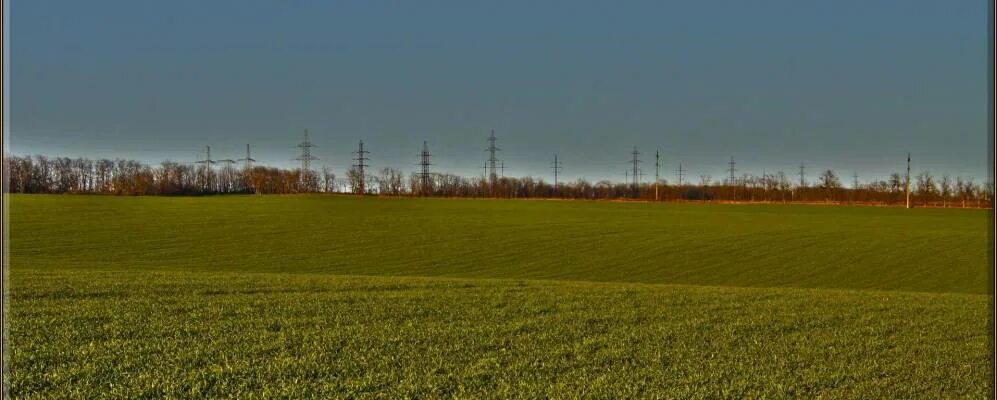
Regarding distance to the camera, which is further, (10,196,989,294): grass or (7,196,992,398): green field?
(10,196,989,294): grass

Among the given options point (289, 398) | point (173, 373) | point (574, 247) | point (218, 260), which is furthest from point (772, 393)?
point (574, 247)

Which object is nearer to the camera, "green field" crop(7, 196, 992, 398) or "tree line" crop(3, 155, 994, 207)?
"green field" crop(7, 196, 992, 398)

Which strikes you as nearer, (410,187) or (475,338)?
(475,338)

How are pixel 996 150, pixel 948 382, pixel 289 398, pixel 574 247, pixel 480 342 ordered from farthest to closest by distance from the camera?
pixel 574 247 < pixel 480 342 < pixel 948 382 < pixel 289 398 < pixel 996 150

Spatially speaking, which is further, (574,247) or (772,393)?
(574,247)

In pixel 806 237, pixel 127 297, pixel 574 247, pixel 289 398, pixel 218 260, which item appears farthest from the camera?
pixel 806 237

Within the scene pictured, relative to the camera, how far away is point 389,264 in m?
24.6

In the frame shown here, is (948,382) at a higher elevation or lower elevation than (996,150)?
lower

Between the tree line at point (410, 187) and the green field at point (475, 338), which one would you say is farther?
the tree line at point (410, 187)

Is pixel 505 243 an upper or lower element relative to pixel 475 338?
lower

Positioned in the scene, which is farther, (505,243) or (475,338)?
(505,243)

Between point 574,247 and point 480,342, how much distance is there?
77.9 feet

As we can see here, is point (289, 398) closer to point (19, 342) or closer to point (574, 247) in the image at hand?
point (19, 342)

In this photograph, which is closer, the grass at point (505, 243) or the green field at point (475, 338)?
the green field at point (475, 338)
